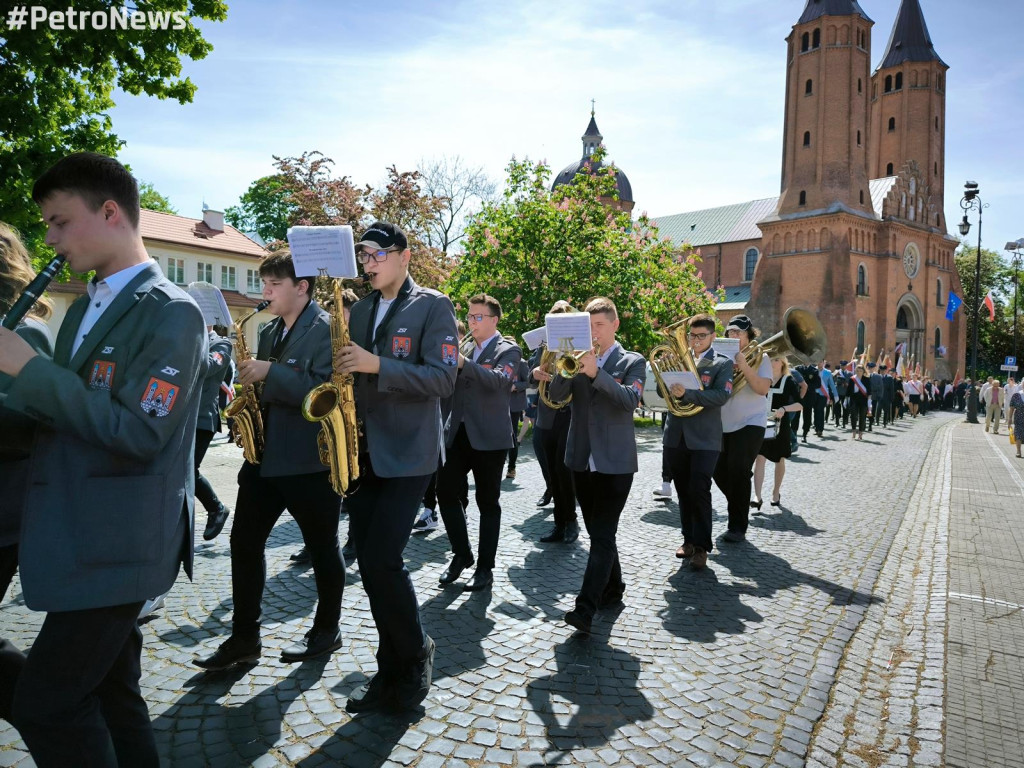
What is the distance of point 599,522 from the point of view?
15.5 ft

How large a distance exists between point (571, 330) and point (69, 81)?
34.0ft

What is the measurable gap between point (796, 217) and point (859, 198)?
16.9ft

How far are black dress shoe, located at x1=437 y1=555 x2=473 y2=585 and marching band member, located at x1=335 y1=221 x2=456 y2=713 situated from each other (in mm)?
1970

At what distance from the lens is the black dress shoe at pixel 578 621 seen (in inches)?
175

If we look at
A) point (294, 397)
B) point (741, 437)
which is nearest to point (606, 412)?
point (294, 397)

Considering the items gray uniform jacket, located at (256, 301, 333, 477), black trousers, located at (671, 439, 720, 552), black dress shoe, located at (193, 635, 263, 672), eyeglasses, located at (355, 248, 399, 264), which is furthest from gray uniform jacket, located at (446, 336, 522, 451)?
black dress shoe, located at (193, 635, 263, 672)

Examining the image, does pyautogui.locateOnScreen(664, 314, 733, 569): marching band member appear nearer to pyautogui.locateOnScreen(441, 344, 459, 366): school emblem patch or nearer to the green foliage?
pyautogui.locateOnScreen(441, 344, 459, 366): school emblem patch

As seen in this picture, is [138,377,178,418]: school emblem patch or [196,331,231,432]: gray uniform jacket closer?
[138,377,178,418]: school emblem patch

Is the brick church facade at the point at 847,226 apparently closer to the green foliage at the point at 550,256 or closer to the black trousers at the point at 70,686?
the green foliage at the point at 550,256

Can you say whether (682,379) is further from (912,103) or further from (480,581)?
(912,103)

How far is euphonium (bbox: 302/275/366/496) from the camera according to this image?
3.40 m

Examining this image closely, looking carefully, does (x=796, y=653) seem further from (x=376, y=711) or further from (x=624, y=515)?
(x=624, y=515)

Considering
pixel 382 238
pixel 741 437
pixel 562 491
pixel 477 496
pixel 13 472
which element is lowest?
pixel 562 491

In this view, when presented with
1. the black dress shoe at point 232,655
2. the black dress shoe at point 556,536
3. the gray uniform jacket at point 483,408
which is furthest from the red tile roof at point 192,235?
the black dress shoe at point 232,655
